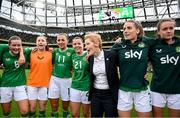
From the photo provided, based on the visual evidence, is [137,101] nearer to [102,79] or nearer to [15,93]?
[102,79]

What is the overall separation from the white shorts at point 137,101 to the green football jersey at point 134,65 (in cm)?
7

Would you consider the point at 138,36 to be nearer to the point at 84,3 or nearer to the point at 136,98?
the point at 136,98

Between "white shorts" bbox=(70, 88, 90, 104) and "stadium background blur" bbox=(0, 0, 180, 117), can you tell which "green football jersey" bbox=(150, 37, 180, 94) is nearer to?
"white shorts" bbox=(70, 88, 90, 104)

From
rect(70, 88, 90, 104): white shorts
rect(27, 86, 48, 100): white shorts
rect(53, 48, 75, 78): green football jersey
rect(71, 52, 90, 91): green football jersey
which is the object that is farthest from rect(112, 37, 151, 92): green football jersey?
rect(27, 86, 48, 100): white shorts

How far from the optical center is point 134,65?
12.5ft

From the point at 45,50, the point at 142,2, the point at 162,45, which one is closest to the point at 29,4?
the point at 142,2

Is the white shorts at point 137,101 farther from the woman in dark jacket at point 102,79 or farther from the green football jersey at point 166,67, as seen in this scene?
the green football jersey at point 166,67

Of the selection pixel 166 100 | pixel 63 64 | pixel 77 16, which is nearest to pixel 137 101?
pixel 166 100

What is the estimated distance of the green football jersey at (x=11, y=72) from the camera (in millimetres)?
5270

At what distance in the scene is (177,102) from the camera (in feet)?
12.6

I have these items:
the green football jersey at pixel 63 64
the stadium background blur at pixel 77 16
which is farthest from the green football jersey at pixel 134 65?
the stadium background blur at pixel 77 16

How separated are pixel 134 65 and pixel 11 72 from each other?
8.53 ft

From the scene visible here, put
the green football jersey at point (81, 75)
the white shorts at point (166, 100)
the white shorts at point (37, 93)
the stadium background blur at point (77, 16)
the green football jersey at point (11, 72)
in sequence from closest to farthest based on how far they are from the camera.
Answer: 1. the white shorts at point (166, 100)
2. the green football jersey at point (81, 75)
3. the green football jersey at point (11, 72)
4. the white shorts at point (37, 93)
5. the stadium background blur at point (77, 16)

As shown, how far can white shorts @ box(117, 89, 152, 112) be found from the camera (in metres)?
3.74
